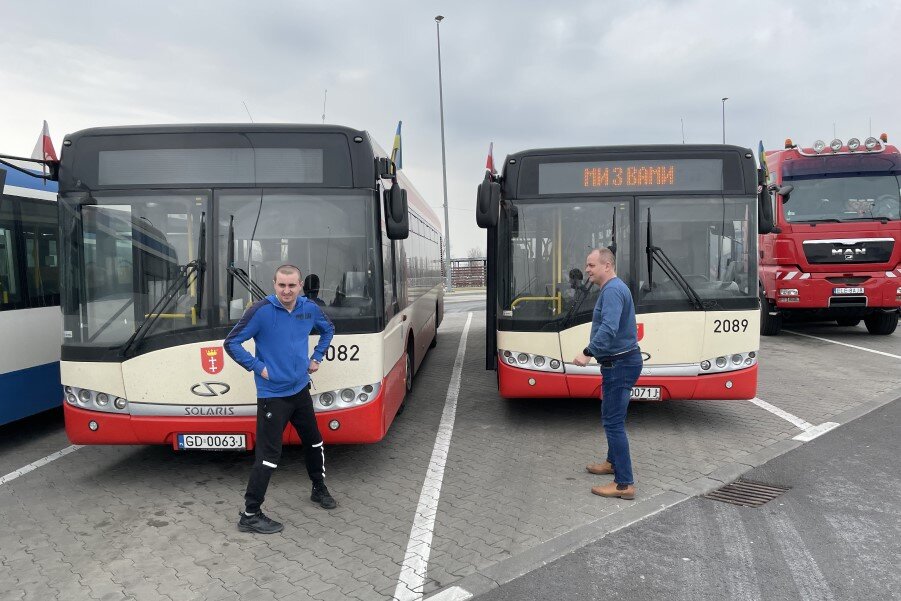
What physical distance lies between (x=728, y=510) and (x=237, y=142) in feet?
15.1

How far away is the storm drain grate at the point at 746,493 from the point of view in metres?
5.19

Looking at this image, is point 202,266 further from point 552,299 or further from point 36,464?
point 552,299

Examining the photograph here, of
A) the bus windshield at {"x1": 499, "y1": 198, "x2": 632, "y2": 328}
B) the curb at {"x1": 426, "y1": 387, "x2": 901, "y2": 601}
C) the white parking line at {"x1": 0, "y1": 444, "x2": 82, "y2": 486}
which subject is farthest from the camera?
the bus windshield at {"x1": 499, "y1": 198, "x2": 632, "y2": 328}

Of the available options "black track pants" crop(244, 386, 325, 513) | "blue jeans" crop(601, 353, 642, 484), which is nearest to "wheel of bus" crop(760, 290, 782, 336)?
"blue jeans" crop(601, 353, 642, 484)

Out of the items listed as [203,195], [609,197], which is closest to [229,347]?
[203,195]

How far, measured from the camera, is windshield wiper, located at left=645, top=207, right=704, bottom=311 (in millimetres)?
6887

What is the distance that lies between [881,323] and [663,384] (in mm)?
10737

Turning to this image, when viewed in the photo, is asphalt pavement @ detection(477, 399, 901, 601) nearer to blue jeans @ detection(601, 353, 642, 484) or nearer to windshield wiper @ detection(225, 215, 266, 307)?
blue jeans @ detection(601, 353, 642, 484)

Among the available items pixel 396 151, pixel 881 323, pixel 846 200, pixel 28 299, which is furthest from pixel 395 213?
pixel 881 323

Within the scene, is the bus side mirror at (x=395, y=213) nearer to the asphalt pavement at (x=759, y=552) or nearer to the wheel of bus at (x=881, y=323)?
the asphalt pavement at (x=759, y=552)

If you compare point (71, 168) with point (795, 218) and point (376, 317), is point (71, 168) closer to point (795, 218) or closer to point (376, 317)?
point (376, 317)

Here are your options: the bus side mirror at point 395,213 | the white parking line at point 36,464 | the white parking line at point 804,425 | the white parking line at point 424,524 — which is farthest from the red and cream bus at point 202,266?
the white parking line at point 804,425

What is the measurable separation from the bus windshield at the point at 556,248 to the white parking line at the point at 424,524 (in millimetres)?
1489

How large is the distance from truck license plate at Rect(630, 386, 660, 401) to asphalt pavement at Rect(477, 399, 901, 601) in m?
1.29
